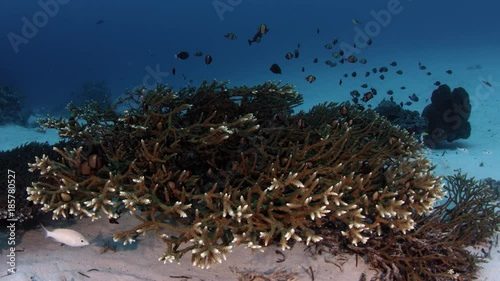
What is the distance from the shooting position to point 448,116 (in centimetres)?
1451

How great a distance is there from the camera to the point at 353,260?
14.2 feet

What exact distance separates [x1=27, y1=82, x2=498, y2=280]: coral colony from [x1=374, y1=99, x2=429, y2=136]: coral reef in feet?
28.3

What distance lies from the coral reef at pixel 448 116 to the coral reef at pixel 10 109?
22.2 meters

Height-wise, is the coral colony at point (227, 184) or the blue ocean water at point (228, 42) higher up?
the blue ocean water at point (228, 42)

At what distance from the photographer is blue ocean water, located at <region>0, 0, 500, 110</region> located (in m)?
38.9

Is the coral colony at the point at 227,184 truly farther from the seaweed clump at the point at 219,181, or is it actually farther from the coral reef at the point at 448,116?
the coral reef at the point at 448,116

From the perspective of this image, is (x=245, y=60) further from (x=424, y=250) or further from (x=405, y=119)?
(x=424, y=250)

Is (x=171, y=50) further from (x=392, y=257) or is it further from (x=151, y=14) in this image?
(x=392, y=257)

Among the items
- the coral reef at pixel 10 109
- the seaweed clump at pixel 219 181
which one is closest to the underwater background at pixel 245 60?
the coral reef at pixel 10 109

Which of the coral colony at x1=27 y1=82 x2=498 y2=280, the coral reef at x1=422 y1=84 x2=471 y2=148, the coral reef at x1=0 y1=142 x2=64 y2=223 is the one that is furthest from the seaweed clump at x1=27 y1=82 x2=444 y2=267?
the coral reef at x1=422 y1=84 x2=471 y2=148

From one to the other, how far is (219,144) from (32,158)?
3.33 meters

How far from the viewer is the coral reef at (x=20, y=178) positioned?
4.27 metres

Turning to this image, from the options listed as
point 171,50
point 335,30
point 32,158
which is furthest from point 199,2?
point 32,158

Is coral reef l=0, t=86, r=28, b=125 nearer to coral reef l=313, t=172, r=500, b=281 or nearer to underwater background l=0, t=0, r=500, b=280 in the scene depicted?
underwater background l=0, t=0, r=500, b=280
